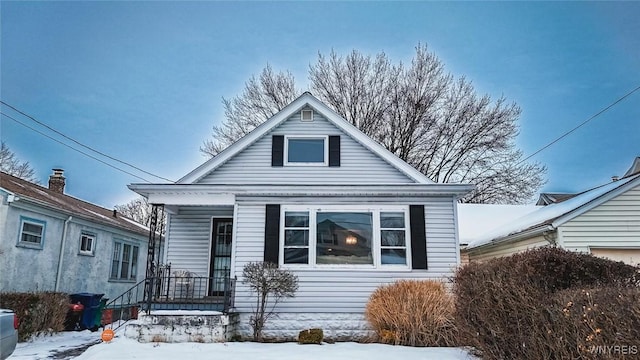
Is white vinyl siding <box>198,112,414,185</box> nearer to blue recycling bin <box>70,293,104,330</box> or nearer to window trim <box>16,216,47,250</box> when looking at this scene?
blue recycling bin <box>70,293,104,330</box>

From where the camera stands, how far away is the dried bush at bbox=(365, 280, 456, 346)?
24.2 feet

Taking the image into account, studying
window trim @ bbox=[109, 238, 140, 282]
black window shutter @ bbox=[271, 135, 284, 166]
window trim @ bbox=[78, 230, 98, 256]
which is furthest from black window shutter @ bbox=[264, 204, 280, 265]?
window trim @ bbox=[109, 238, 140, 282]

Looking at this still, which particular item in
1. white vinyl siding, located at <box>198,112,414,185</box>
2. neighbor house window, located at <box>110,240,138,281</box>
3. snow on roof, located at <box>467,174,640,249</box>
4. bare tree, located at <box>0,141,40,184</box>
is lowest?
neighbor house window, located at <box>110,240,138,281</box>

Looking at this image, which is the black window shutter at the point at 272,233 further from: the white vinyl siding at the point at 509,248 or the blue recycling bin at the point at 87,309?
the blue recycling bin at the point at 87,309

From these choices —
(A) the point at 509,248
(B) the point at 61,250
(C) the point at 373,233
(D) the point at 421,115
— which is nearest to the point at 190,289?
(B) the point at 61,250

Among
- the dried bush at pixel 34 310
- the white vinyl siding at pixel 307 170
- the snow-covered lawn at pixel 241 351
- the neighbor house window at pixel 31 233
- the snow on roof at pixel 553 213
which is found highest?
the white vinyl siding at pixel 307 170

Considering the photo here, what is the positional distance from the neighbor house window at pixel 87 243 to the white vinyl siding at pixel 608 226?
13580mm

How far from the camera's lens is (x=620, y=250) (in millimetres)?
9180

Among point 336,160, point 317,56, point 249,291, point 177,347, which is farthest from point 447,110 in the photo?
point 177,347

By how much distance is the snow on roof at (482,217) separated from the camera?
1435 centimetres

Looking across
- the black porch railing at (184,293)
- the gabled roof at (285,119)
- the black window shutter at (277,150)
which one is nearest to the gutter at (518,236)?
the gabled roof at (285,119)

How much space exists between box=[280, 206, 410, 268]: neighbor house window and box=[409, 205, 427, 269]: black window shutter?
137 mm

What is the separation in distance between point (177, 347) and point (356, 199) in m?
4.79

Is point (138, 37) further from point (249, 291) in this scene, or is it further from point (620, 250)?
point (620, 250)
